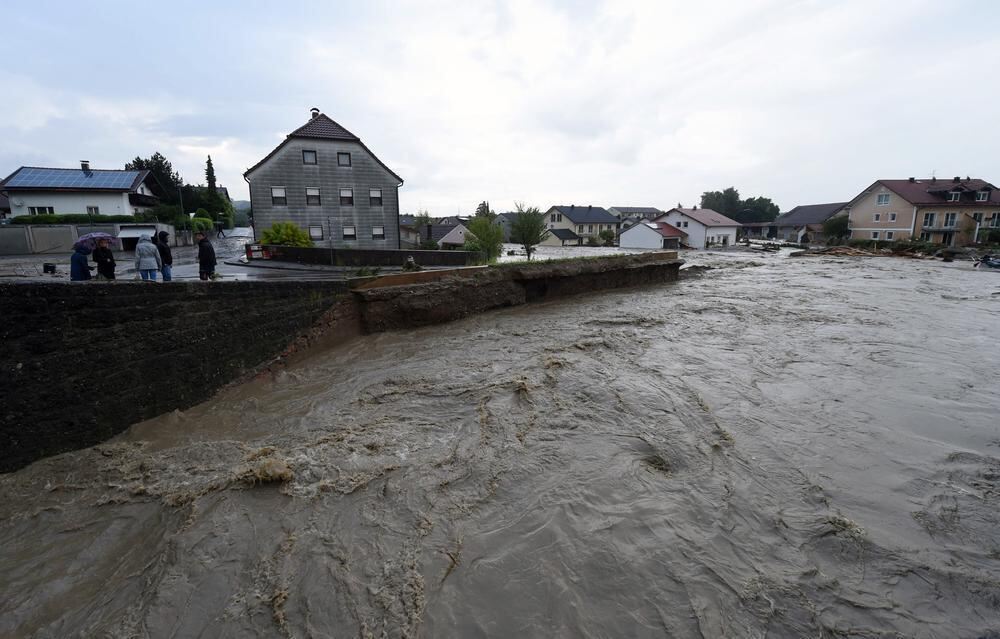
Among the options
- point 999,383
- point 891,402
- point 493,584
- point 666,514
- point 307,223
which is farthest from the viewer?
point 307,223

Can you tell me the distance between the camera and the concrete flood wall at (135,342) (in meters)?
4.80

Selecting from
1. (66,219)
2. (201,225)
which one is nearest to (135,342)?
(66,219)

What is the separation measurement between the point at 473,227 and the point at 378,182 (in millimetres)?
10440

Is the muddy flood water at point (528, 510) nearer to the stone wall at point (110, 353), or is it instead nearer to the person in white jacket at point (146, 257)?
the stone wall at point (110, 353)

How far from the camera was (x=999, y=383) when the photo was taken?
7.87 metres

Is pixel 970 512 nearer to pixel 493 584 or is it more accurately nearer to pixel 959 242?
pixel 493 584

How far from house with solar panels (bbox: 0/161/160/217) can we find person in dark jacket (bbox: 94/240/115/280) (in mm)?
30837

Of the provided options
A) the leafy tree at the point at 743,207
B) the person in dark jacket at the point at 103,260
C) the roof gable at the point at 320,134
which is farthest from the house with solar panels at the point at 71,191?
the leafy tree at the point at 743,207

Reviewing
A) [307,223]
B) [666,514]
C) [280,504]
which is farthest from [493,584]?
[307,223]

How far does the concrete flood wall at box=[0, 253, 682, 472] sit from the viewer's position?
4805mm

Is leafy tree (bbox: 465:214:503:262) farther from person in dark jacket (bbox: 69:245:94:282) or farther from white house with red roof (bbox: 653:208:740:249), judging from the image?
white house with red roof (bbox: 653:208:740:249)

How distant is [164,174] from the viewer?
1982 inches

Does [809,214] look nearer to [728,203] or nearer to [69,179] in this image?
[728,203]

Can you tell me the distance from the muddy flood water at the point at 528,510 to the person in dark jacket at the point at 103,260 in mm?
4639
